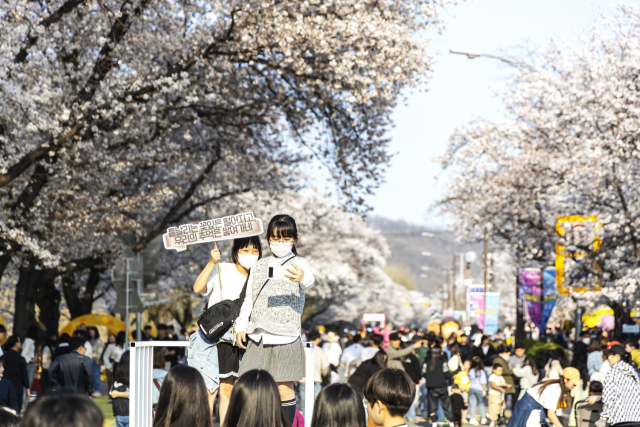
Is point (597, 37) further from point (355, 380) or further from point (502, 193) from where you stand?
point (355, 380)

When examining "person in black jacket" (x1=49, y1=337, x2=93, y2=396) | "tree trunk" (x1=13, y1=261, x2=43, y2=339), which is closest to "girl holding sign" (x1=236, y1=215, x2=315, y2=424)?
"person in black jacket" (x1=49, y1=337, x2=93, y2=396)

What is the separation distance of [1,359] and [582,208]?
15891 mm

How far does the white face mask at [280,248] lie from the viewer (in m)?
6.44

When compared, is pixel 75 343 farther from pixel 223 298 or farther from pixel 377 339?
pixel 223 298

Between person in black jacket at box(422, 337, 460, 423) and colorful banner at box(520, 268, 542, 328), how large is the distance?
9.65 m

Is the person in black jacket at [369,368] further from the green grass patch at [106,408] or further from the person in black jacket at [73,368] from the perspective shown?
the person in black jacket at [73,368]

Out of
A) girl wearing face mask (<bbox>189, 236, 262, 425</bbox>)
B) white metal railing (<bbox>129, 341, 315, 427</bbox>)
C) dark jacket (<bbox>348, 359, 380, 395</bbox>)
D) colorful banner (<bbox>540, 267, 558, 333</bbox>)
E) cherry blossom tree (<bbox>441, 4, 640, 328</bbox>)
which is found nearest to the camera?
white metal railing (<bbox>129, 341, 315, 427</bbox>)

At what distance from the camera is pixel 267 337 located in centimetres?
650

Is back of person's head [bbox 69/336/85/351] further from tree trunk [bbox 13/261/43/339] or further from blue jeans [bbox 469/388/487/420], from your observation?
tree trunk [bbox 13/261/43/339]

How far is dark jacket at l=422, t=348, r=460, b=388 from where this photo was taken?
1720 centimetres

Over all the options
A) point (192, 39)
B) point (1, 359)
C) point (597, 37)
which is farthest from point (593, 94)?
point (1, 359)

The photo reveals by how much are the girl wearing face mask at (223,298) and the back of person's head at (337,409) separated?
2.56 meters

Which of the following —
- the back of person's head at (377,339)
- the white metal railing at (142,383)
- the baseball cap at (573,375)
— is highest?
the white metal railing at (142,383)

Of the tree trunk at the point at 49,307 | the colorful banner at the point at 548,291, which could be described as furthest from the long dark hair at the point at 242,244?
the tree trunk at the point at 49,307
